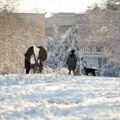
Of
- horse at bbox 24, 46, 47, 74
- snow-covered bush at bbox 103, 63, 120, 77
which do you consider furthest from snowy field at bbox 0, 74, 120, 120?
snow-covered bush at bbox 103, 63, 120, 77

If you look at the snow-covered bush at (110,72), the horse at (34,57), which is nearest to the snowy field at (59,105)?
the horse at (34,57)

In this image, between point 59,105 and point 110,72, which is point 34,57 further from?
point 110,72

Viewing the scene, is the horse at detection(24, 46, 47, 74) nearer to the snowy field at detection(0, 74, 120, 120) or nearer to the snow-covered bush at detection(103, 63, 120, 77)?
the snowy field at detection(0, 74, 120, 120)

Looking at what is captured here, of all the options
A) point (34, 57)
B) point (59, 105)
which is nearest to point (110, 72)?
point (34, 57)

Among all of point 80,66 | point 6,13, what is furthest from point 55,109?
point 80,66

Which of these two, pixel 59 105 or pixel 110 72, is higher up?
pixel 59 105

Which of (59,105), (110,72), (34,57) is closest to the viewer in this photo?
(59,105)

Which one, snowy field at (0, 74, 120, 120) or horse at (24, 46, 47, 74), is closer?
snowy field at (0, 74, 120, 120)

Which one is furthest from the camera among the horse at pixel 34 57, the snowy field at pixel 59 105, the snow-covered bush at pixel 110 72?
the snow-covered bush at pixel 110 72

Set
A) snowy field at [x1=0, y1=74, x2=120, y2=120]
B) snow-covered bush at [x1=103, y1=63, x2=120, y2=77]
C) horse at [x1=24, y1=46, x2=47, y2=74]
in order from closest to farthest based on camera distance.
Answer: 1. snowy field at [x1=0, y1=74, x2=120, y2=120]
2. horse at [x1=24, y1=46, x2=47, y2=74]
3. snow-covered bush at [x1=103, y1=63, x2=120, y2=77]

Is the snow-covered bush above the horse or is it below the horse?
below

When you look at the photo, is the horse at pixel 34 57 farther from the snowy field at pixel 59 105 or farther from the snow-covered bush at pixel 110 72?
the snow-covered bush at pixel 110 72

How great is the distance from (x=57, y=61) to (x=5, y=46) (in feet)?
123

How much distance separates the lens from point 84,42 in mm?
66625
